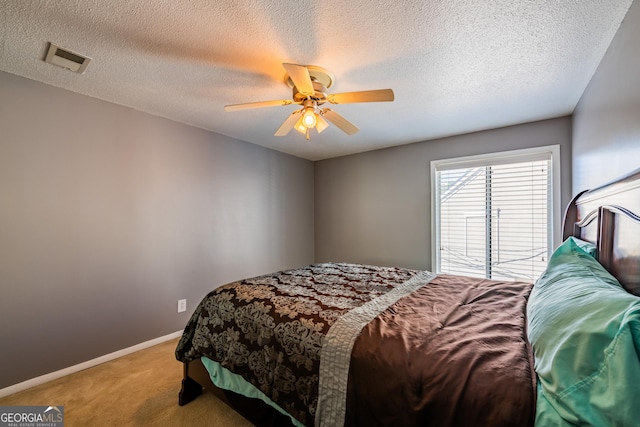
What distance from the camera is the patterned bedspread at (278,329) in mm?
1222

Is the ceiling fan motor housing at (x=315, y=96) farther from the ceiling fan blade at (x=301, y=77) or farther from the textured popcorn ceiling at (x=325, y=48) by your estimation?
the textured popcorn ceiling at (x=325, y=48)

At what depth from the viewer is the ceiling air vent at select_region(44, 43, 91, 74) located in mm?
1657

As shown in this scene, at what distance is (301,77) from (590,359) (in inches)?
64.8

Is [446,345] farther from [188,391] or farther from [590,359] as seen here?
[188,391]

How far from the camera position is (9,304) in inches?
74.2

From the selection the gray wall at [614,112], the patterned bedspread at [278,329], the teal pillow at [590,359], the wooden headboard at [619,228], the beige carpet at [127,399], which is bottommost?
the beige carpet at [127,399]

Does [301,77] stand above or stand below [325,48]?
below

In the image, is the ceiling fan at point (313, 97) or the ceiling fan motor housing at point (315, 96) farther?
the ceiling fan motor housing at point (315, 96)

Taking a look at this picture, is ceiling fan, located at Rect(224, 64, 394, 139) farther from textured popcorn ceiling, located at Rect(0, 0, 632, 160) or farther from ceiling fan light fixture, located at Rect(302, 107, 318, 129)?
textured popcorn ceiling, located at Rect(0, 0, 632, 160)

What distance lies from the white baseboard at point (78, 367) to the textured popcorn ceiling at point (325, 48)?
2221 millimetres

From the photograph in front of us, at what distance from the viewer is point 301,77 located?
1.54 meters

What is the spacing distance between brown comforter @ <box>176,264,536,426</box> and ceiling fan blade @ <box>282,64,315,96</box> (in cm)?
130

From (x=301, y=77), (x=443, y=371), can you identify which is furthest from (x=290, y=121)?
(x=443, y=371)

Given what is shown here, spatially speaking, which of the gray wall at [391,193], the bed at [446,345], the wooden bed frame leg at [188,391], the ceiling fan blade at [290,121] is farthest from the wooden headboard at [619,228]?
the wooden bed frame leg at [188,391]
